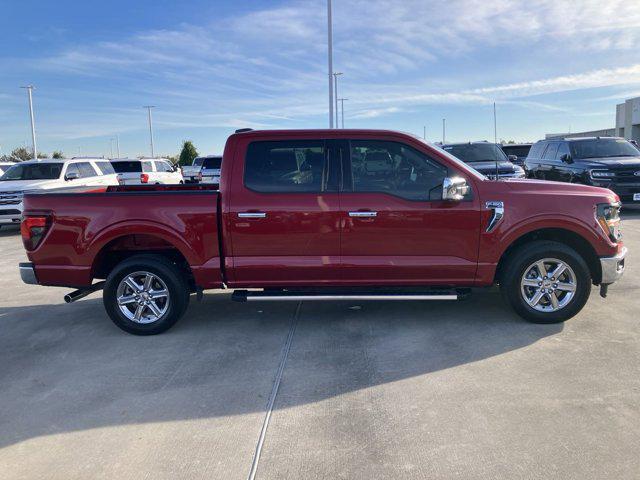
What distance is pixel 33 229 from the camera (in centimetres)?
526

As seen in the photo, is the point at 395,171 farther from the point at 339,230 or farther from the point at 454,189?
the point at 339,230

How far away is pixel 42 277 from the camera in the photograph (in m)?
5.35

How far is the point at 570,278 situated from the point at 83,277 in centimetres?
479

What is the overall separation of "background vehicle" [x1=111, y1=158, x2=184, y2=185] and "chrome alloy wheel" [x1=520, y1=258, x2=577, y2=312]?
18431mm

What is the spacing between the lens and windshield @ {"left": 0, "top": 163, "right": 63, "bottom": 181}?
47.4 ft

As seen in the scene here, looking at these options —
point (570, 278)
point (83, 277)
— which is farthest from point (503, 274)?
point (83, 277)

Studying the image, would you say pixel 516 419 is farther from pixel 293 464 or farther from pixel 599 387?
pixel 293 464

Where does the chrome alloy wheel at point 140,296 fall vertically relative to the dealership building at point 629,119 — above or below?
below

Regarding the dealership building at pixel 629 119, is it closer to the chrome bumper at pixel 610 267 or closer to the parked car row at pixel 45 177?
the parked car row at pixel 45 177

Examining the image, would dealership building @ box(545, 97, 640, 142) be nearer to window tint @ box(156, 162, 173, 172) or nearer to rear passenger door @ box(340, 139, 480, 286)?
window tint @ box(156, 162, 173, 172)

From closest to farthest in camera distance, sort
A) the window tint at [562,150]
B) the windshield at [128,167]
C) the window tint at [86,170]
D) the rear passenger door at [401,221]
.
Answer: the rear passenger door at [401,221], the window tint at [562,150], the window tint at [86,170], the windshield at [128,167]

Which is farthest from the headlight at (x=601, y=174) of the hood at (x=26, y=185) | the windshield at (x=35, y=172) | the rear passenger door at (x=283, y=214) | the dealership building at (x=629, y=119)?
the dealership building at (x=629, y=119)

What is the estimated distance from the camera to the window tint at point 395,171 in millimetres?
5156

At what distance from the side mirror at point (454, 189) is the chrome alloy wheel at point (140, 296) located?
286cm
